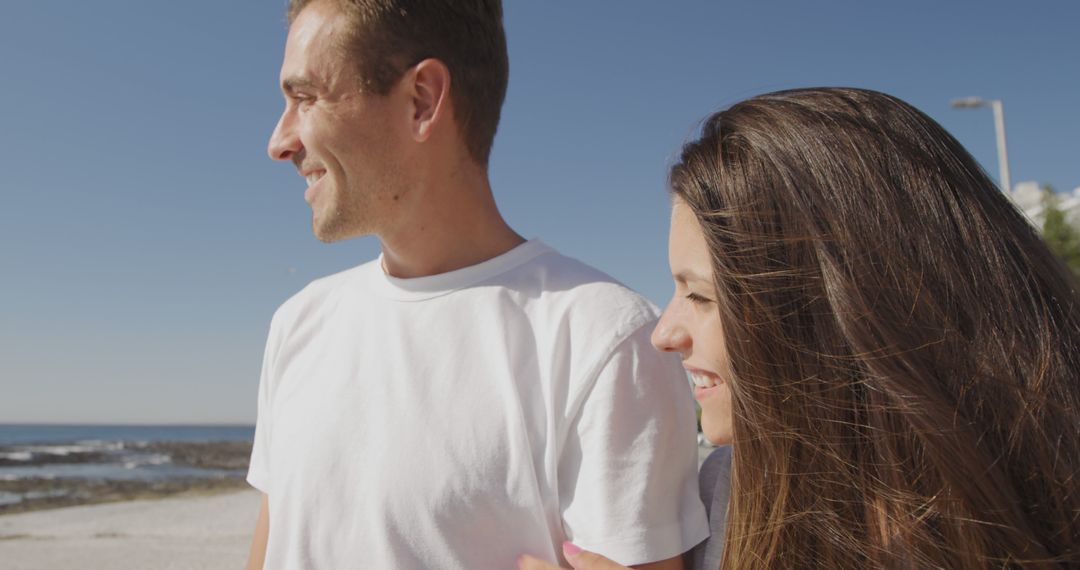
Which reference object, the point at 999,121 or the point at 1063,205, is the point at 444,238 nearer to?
the point at 999,121

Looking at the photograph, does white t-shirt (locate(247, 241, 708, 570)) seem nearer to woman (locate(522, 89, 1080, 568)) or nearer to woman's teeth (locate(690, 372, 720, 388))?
woman's teeth (locate(690, 372, 720, 388))

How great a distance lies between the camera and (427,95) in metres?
2.25

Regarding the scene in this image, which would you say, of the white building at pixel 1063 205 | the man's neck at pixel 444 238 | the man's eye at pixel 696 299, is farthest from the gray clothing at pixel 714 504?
the white building at pixel 1063 205

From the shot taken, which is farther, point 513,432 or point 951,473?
point 513,432

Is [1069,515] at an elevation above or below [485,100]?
below

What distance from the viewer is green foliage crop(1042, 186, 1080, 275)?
1727 cm

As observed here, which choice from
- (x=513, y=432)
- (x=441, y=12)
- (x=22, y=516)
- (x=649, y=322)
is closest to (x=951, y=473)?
(x=649, y=322)

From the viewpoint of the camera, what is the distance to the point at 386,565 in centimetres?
185

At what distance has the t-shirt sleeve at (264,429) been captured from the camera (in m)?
2.32

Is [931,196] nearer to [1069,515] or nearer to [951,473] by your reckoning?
[951,473]

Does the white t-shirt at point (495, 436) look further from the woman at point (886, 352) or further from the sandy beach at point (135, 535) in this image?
the sandy beach at point (135, 535)

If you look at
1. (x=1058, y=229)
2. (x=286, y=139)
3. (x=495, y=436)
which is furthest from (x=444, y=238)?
(x=1058, y=229)

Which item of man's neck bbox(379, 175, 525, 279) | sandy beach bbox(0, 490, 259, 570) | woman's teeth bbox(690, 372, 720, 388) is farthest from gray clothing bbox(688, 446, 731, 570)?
sandy beach bbox(0, 490, 259, 570)

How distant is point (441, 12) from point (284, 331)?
106cm
